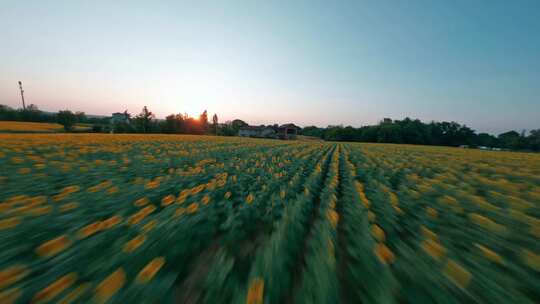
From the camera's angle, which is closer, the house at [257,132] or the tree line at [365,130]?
the tree line at [365,130]

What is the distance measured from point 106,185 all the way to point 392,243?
416 cm

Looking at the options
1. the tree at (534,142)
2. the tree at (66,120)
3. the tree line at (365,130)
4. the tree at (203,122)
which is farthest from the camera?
the tree at (203,122)

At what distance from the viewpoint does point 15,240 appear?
153 cm

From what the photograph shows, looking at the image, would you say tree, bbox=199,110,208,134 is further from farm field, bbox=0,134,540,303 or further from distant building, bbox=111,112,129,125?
farm field, bbox=0,134,540,303

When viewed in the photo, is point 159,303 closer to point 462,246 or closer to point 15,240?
point 15,240

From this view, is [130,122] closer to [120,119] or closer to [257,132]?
[257,132]

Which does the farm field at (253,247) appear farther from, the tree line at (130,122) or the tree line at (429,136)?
the tree line at (429,136)

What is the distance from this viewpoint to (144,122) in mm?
55188

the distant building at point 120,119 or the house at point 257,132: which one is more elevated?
the distant building at point 120,119

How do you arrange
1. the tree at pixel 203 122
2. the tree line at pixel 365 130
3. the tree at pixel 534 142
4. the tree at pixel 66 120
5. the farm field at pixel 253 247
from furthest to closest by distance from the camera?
the tree at pixel 203 122
the tree at pixel 534 142
the tree line at pixel 365 130
the tree at pixel 66 120
the farm field at pixel 253 247

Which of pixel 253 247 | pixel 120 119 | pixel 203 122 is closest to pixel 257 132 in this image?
pixel 203 122

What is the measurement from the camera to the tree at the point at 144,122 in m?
54.4

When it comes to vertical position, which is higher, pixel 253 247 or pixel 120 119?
pixel 120 119

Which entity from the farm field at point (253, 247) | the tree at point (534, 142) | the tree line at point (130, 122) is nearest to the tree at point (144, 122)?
the tree line at point (130, 122)
